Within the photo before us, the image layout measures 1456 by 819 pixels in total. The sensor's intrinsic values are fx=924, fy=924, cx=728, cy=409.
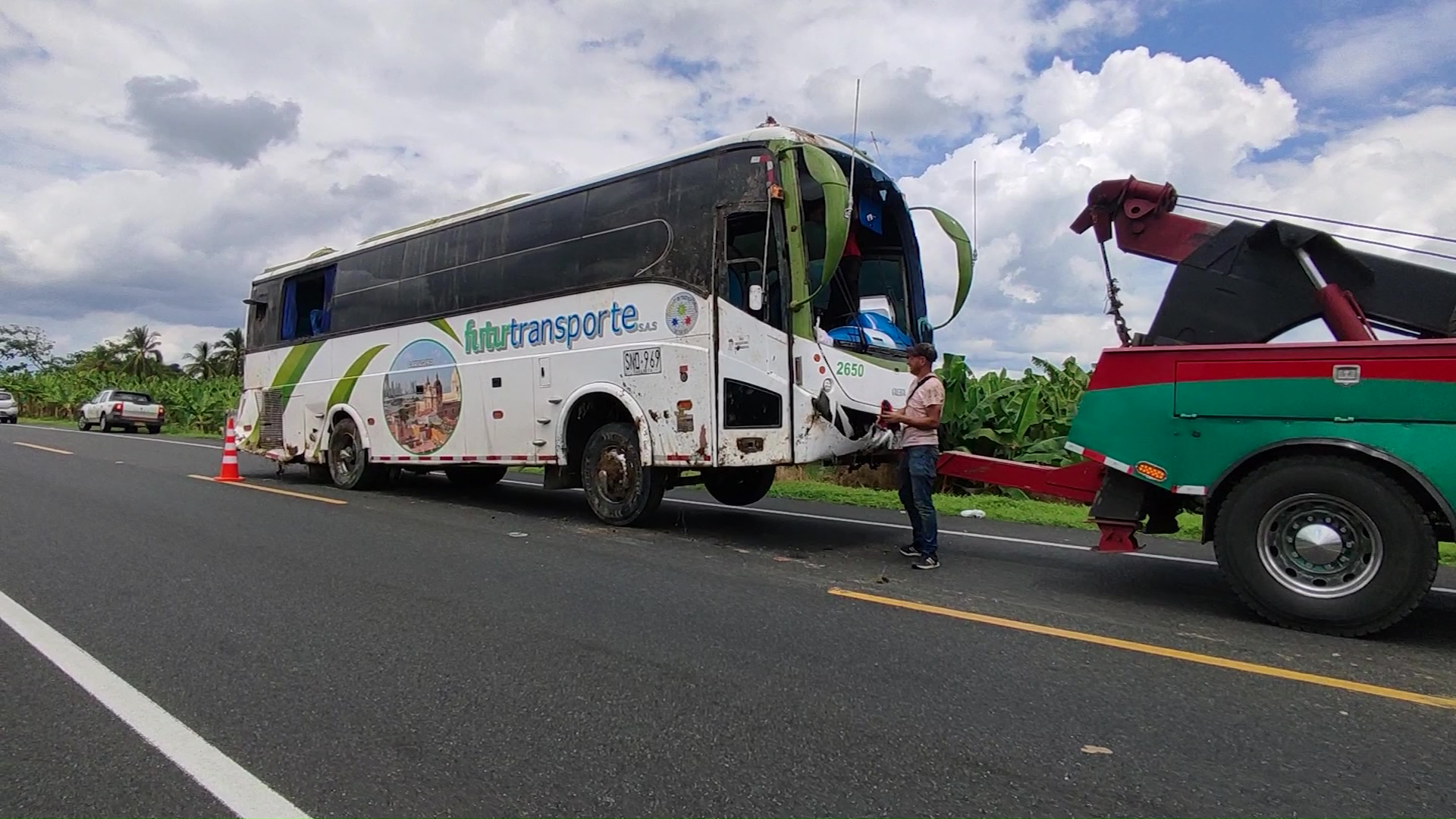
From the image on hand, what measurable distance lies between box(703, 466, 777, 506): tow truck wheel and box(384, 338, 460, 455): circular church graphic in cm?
305

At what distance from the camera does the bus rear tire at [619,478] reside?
8555 mm

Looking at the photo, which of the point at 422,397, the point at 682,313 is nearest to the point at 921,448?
the point at 682,313

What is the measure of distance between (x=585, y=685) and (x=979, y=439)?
10.3 metres

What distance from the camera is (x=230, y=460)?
1363 cm

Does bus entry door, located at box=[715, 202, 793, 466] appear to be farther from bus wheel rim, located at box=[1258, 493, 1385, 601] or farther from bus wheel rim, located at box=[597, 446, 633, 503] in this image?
bus wheel rim, located at box=[1258, 493, 1385, 601]

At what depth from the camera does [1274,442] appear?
516cm

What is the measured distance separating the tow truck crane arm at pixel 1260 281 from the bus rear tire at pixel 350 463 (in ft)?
31.5

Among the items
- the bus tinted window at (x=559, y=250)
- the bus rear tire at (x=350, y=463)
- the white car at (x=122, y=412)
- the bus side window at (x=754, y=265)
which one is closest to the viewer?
the bus side window at (x=754, y=265)

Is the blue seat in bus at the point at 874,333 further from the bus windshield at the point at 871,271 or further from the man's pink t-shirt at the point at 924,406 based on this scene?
the man's pink t-shirt at the point at 924,406

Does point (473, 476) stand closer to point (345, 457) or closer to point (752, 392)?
point (345, 457)

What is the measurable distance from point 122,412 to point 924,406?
34.2m

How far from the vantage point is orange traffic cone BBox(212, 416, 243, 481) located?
44.2 feet

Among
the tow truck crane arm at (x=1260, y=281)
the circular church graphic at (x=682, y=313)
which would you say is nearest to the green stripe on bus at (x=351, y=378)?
the circular church graphic at (x=682, y=313)

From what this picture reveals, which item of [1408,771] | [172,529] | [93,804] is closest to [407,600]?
[93,804]
